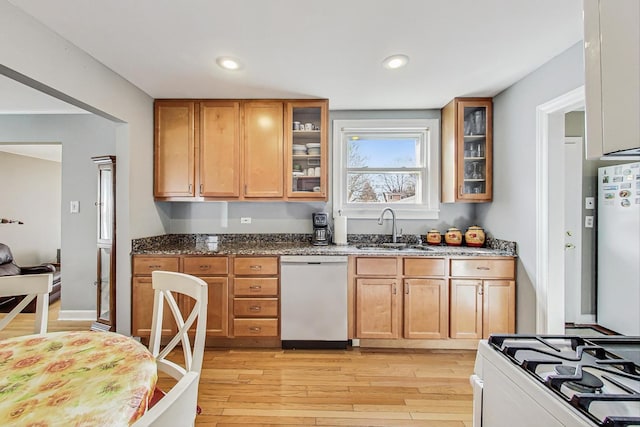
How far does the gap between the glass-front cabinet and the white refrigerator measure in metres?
2.93

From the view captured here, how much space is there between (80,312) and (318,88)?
3.58 m

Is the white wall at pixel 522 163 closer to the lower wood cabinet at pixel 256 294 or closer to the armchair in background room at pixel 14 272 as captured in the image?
the lower wood cabinet at pixel 256 294

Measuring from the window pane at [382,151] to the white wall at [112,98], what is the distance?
6.90 ft

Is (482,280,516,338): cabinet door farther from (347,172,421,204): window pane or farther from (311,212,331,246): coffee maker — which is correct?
(311,212,331,246): coffee maker

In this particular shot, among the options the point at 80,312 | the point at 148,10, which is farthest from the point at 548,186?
the point at 80,312

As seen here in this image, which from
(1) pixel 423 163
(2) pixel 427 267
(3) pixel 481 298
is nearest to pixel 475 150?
(1) pixel 423 163

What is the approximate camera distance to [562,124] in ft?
7.32

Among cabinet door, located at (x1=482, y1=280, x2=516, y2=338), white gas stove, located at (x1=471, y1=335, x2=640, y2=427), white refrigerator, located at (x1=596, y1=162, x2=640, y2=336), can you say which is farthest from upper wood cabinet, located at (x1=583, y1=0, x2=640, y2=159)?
white refrigerator, located at (x1=596, y1=162, x2=640, y2=336)

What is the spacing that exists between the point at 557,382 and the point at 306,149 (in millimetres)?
2714

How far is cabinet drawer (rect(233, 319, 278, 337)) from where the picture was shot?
2.66m

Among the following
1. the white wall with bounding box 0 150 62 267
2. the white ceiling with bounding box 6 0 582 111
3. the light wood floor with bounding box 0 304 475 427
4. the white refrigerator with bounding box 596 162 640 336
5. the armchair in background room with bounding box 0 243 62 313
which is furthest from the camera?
the white wall with bounding box 0 150 62 267

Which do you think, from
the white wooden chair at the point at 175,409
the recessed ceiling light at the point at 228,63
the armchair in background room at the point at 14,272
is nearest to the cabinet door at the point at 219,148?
the recessed ceiling light at the point at 228,63

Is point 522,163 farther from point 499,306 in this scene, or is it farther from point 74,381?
point 74,381

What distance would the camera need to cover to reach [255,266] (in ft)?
8.81
